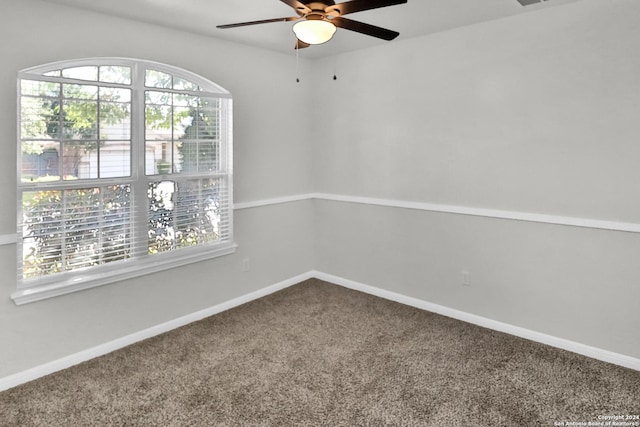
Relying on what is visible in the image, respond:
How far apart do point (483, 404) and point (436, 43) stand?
284cm

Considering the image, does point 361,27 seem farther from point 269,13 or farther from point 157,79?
point 157,79

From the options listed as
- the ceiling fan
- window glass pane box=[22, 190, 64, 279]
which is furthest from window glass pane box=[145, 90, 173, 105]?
the ceiling fan

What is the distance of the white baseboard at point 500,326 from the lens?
2.91 metres

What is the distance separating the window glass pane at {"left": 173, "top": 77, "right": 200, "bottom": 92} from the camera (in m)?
3.43

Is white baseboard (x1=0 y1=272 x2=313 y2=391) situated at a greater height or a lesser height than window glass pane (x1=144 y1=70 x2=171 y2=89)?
lesser

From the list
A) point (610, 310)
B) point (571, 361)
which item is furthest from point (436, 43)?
point (571, 361)

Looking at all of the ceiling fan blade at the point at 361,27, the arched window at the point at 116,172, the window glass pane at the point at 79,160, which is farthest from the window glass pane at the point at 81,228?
the ceiling fan blade at the point at 361,27

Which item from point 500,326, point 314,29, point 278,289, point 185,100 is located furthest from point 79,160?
point 500,326

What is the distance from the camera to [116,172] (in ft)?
10.3

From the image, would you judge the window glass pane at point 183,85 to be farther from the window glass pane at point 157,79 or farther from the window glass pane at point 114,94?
the window glass pane at point 114,94

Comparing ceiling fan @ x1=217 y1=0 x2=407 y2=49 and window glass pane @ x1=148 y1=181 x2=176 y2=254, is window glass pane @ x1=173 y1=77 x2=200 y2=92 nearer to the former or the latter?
window glass pane @ x1=148 y1=181 x2=176 y2=254

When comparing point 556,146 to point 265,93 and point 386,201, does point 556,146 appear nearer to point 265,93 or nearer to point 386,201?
point 386,201

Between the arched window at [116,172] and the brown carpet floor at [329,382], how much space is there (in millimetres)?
662

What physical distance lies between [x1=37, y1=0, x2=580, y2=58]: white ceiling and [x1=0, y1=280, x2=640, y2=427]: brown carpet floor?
2.44 metres
